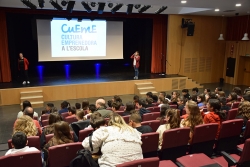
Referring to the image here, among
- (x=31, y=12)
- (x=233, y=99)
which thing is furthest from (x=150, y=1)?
(x=31, y=12)

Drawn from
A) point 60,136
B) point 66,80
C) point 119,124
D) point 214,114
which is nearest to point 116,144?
point 119,124

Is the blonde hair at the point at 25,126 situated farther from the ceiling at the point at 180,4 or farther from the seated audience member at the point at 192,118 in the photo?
the ceiling at the point at 180,4

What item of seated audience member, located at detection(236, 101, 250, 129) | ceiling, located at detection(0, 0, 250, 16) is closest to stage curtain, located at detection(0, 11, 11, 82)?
ceiling, located at detection(0, 0, 250, 16)

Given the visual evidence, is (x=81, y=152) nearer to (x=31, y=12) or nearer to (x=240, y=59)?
(x=31, y=12)

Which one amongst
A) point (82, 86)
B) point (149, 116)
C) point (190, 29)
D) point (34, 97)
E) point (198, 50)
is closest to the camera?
point (149, 116)

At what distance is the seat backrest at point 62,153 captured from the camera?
2.73m

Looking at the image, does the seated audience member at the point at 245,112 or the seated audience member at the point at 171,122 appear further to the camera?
the seated audience member at the point at 245,112

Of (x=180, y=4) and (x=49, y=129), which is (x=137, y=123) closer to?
(x=49, y=129)

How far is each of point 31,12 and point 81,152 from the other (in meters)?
8.71

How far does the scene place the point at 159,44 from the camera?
39.1ft

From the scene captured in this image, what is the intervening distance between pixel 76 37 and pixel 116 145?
889 cm

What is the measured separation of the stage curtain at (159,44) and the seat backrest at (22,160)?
9.81 metres

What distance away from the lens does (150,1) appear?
292 inches

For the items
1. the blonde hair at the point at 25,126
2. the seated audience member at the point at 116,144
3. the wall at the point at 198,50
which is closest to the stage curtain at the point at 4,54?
the blonde hair at the point at 25,126
